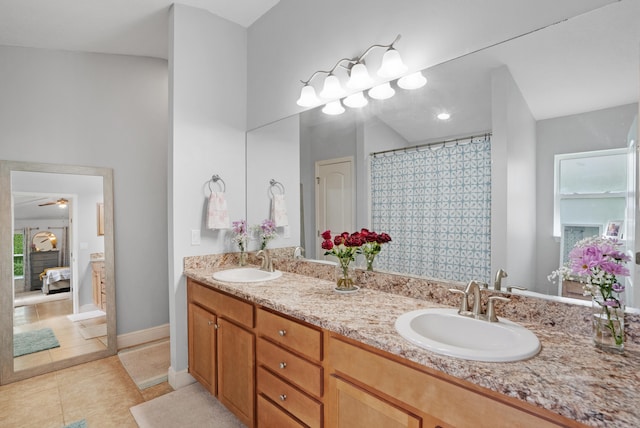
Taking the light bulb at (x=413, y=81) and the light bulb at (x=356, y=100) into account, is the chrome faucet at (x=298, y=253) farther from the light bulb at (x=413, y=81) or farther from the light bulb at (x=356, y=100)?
the light bulb at (x=413, y=81)

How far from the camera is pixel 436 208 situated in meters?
1.67

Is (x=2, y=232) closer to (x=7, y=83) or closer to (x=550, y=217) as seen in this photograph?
(x=7, y=83)

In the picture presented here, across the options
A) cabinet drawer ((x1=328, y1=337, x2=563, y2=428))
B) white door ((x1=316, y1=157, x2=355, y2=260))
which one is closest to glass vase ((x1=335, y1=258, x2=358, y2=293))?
white door ((x1=316, y1=157, x2=355, y2=260))

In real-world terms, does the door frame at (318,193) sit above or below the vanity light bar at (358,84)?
below

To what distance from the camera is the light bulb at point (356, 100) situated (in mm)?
1973

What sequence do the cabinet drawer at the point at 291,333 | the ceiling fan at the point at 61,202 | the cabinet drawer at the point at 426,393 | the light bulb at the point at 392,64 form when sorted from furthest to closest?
the ceiling fan at the point at 61,202 < the light bulb at the point at 392,64 < the cabinet drawer at the point at 291,333 < the cabinet drawer at the point at 426,393

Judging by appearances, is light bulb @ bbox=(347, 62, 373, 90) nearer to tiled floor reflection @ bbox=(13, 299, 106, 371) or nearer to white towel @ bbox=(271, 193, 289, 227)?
white towel @ bbox=(271, 193, 289, 227)

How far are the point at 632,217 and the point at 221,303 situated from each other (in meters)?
1.99

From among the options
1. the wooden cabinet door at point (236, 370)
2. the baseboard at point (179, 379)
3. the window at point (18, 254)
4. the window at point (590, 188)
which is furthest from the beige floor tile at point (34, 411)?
the window at point (590, 188)

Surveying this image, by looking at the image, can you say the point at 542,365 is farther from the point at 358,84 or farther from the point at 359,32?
the point at 359,32

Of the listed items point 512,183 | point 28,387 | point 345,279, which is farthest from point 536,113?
point 28,387

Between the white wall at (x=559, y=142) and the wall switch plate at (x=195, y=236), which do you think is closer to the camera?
the white wall at (x=559, y=142)

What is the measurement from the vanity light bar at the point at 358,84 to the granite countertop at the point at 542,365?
3.82ft

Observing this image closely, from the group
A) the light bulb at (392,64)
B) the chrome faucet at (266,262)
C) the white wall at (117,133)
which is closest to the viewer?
the light bulb at (392,64)
